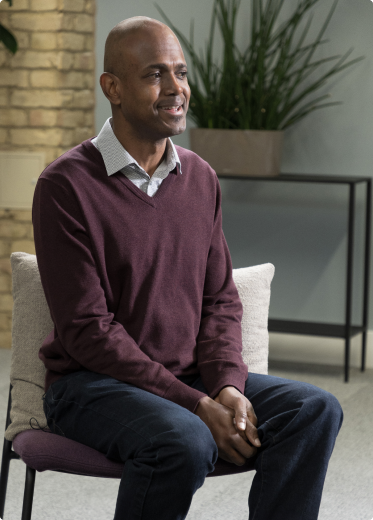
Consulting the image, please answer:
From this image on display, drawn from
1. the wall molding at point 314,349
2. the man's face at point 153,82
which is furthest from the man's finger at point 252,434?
the wall molding at point 314,349

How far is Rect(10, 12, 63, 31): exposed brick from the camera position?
3564 millimetres

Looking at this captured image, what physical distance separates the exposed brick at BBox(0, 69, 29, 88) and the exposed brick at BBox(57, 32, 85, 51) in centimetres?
23

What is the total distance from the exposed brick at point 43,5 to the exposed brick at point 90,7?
0.19 meters

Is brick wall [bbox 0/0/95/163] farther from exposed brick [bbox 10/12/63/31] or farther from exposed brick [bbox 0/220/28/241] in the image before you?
exposed brick [bbox 0/220/28/241]

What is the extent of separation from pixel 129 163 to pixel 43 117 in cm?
218

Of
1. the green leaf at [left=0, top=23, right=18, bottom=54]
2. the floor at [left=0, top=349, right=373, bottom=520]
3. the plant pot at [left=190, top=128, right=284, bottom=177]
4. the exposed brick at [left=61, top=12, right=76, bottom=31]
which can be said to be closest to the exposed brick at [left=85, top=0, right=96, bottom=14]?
the exposed brick at [left=61, top=12, right=76, bottom=31]

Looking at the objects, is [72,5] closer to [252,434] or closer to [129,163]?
[129,163]

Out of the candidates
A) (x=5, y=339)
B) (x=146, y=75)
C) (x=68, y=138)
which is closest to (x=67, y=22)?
(x=68, y=138)

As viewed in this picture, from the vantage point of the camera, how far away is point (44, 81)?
3.62 m

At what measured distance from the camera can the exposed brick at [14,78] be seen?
3633 mm

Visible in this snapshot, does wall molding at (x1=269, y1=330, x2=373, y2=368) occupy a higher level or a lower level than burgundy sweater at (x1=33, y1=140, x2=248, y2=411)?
lower

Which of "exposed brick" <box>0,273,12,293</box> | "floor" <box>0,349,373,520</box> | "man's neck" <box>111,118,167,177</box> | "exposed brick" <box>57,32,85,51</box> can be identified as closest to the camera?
"man's neck" <box>111,118,167,177</box>

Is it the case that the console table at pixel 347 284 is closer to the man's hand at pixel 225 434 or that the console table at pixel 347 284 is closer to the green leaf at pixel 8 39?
the green leaf at pixel 8 39

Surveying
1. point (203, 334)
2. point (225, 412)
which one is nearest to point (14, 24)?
point (203, 334)
